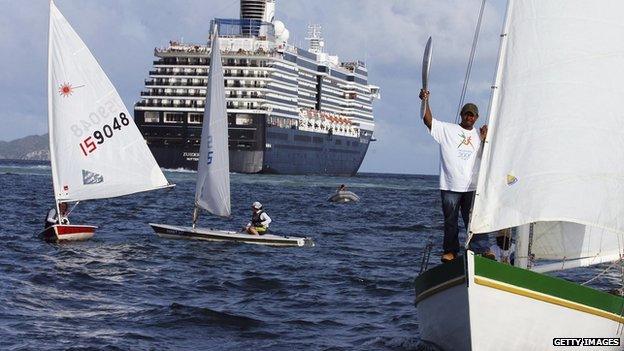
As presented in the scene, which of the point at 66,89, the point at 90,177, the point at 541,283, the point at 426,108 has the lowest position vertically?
the point at 541,283

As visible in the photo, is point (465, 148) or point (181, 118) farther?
point (181, 118)

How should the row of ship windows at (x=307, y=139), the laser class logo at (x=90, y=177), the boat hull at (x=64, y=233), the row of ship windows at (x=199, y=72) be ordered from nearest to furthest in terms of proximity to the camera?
the boat hull at (x=64, y=233) < the laser class logo at (x=90, y=177) < the row of ship windows at (x=199, y=72) < the row of ship windows at (x=307, y=139)

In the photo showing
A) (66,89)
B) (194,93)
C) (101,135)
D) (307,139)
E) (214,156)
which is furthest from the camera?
(307,139)

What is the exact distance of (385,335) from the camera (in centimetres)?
1439

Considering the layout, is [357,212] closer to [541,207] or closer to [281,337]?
[281,337]

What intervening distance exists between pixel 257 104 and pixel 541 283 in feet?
330

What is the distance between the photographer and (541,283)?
34.1ft

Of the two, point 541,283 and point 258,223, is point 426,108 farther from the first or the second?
point 258,223

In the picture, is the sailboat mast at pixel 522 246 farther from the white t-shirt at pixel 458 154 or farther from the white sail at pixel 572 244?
the white t-shirt at pixel 458 154

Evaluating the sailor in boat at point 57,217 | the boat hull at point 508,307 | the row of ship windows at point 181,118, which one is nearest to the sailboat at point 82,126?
the sailor in boat at point 57,217

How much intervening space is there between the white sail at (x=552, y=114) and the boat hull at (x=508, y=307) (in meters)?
0.55

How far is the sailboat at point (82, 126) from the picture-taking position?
28.2 meters

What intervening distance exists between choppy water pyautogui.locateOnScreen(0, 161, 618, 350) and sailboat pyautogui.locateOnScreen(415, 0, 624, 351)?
1802 mm
